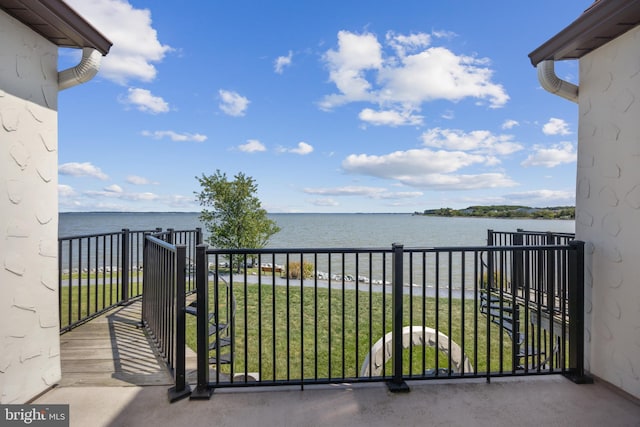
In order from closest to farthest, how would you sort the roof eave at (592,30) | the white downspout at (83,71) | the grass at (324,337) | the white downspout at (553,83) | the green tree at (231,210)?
the roof eave at (592,30) → the white downspout at (83,71) → the white downspout at (553,83) → the grass at (324,337) → the green tree at (231,210)

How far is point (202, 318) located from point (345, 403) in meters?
1.10

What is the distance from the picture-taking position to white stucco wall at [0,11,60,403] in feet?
5.78

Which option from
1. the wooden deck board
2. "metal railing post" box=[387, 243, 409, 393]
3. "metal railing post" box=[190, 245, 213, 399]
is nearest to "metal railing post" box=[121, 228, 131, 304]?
the wooden deck board

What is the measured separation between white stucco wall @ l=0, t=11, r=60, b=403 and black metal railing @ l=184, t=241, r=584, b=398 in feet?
3.53

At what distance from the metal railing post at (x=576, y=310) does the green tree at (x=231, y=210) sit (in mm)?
9392

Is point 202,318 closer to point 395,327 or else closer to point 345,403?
point 345,403

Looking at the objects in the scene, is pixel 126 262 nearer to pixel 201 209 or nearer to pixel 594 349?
pixel 594 349

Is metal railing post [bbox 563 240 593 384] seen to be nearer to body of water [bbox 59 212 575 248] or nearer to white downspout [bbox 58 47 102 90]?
body of water [bbox 59 212 575 248]

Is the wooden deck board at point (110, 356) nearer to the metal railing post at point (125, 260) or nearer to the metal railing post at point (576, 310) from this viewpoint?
the metal railing post at point (125, 260)

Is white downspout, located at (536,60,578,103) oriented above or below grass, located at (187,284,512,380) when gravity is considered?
above

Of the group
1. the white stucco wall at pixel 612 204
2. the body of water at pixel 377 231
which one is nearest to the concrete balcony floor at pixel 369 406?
the white stucco wall at pixel 612 204

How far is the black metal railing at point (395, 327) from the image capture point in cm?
207

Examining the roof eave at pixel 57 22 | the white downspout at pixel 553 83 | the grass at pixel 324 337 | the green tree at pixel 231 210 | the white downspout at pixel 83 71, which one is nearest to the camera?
the roof eave at pixel 57 22

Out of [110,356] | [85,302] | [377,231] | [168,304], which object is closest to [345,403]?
[168,304]
